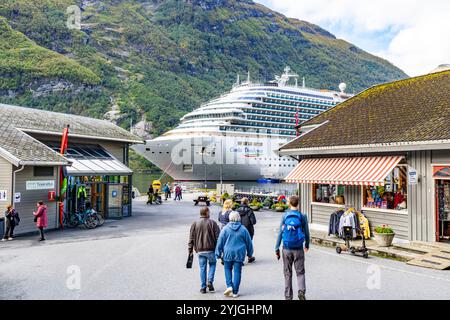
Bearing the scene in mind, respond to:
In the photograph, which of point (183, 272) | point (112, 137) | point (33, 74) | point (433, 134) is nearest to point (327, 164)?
point (433, 134)

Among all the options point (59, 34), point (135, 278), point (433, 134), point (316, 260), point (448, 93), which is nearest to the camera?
point (135, 278)

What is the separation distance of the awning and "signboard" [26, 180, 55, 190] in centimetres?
121

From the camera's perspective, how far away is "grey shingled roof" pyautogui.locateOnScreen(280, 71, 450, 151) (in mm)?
12477

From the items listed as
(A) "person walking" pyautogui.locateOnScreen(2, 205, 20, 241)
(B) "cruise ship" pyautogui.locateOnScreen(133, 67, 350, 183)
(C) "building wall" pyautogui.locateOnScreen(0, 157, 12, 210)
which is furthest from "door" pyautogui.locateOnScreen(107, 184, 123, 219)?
(B) "cruise ship" pyautogui.locateOnScreen(133, 67, 350, 183)

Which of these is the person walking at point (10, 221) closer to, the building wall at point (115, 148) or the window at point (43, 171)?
the window at point (43, 171)

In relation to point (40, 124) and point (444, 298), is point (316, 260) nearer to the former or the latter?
point (444, 298)

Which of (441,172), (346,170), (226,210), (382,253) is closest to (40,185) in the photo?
(226,210)

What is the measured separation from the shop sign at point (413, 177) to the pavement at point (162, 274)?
266 cm

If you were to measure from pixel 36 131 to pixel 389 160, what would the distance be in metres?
14.6

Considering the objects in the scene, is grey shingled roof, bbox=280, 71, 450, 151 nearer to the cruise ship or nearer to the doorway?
the doorway

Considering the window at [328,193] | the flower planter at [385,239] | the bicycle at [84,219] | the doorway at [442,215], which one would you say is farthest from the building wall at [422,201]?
the bicycle at [84,219]

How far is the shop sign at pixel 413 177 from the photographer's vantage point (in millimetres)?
11938

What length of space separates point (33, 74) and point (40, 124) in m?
121

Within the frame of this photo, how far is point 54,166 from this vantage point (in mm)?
17625
